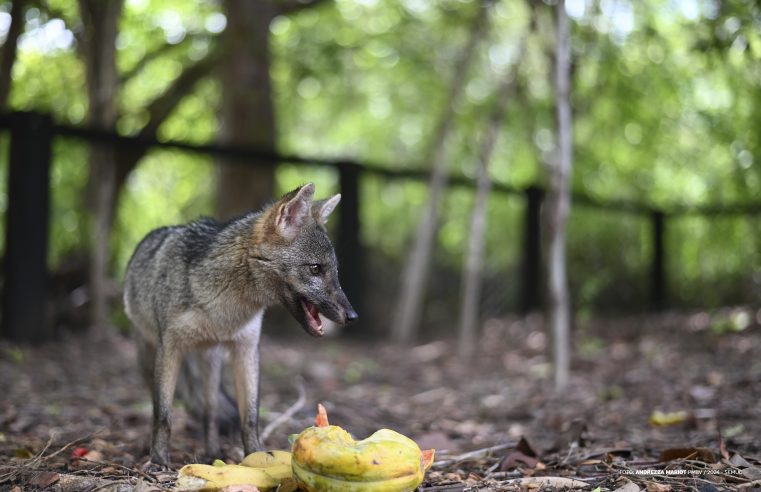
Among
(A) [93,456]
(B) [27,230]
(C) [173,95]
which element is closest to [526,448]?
(A) [93,456]

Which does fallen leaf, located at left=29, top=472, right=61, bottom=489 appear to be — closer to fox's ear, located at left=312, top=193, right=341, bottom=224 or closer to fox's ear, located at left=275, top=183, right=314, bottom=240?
fox's ear, located at left=275, top=183, right=314, bottom=240

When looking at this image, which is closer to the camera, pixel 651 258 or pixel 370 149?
pixel 651 258

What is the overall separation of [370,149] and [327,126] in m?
1.23

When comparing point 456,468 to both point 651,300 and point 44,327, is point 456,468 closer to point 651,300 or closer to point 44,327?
point 44,327

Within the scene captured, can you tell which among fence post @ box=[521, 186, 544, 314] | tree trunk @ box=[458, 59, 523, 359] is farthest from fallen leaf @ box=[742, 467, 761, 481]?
fence post @ box=[521, 186, 544, 314]

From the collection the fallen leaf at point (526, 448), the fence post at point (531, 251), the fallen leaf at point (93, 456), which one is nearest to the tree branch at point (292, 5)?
the fence post at point (531, 251)

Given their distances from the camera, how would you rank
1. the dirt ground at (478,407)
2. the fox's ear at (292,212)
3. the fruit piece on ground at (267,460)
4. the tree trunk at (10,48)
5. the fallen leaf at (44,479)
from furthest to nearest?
1. the tree trunk at (10,48)
2. the fox's ear at (292,212)
3. the dirt ground at (478,407)
4. the fruit piece on ground at (267,460)
5. the fallen leaf at (44,479)

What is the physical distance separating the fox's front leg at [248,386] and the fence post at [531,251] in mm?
8023

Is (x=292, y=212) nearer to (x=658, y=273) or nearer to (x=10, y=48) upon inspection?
(x=10, y=48)

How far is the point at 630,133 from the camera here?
13078 mm

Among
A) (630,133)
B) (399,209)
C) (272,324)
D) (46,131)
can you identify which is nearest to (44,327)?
(46,131)

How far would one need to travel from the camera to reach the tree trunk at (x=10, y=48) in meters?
8.08

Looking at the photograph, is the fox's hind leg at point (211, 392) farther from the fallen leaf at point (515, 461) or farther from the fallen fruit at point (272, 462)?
the fallen leaf at point (515, 461)

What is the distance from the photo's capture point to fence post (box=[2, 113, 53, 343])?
303 inches
